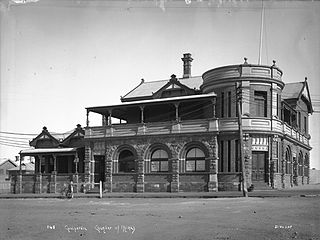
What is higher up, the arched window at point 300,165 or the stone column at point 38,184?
the arched window at point 300,165

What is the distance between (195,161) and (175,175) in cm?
184

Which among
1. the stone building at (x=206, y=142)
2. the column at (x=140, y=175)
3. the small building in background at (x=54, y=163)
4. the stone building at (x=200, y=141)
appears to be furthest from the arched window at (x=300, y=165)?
the small building in background at (x=54, y=163)

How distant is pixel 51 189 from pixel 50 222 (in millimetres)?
26502

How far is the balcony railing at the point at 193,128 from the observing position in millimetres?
34031

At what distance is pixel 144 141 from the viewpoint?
37062mm

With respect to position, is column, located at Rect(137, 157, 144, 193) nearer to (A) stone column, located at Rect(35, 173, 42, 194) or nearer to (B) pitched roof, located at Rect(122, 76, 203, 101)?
(B) pitched roof, located at Rect(122, 76, 203, 101)

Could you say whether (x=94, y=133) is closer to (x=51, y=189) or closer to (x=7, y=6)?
(x=51, y=189)

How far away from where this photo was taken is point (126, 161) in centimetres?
3844

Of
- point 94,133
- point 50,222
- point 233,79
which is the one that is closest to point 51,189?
point 94,133

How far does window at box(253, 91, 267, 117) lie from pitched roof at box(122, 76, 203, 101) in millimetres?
7747

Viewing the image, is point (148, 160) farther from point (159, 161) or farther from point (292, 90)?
point (292, 90)

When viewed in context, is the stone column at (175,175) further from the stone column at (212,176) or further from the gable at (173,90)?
the gable at (173,90)

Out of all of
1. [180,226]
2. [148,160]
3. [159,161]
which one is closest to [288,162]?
[159,161]

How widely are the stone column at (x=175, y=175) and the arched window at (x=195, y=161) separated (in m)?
0.88
